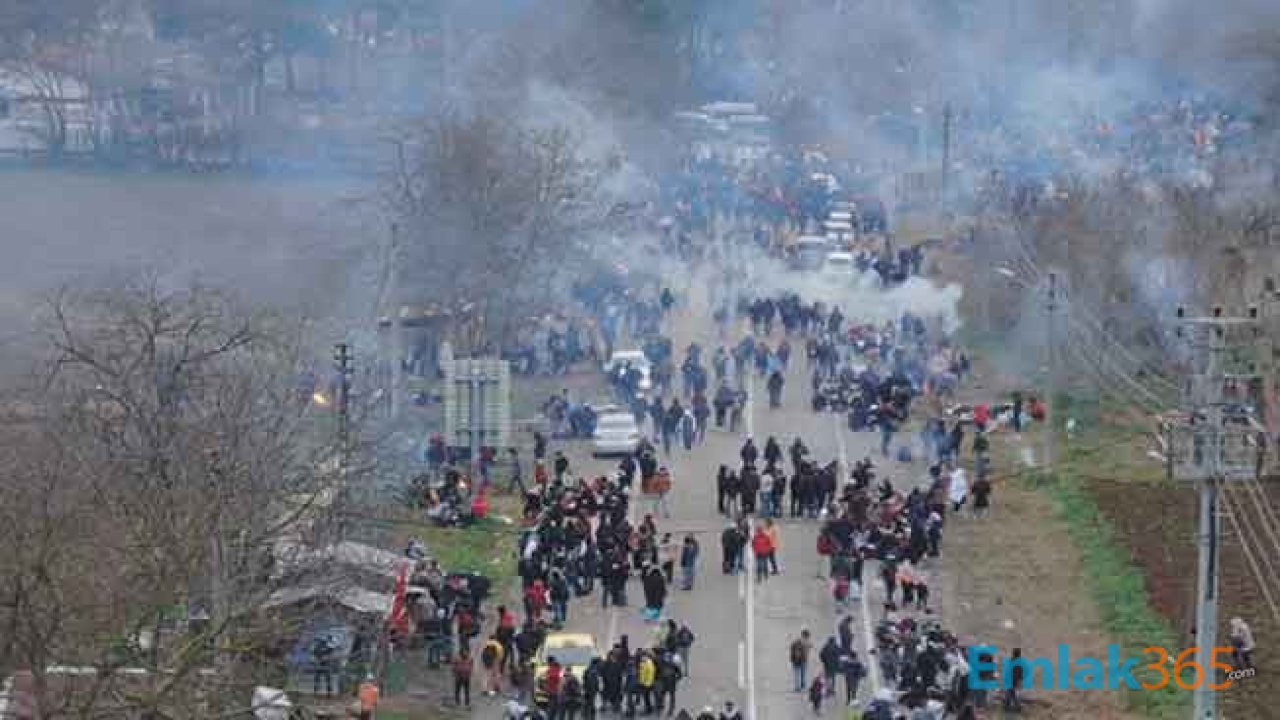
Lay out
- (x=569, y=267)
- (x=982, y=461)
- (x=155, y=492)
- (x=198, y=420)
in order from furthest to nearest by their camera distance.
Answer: (x=569, y=267) → (x=982, y=461) → (x=198, y=420) → (x=155, y=492)

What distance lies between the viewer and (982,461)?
37.8 metres

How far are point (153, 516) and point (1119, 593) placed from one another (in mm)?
11736

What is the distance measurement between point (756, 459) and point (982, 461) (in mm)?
2729

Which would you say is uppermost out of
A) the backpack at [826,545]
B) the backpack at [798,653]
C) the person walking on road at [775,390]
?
the person walking on road at [775,390]

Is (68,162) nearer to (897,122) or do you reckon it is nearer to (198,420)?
(897,122)

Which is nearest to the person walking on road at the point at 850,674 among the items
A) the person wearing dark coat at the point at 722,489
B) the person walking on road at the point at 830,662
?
the person walking on road at the point at 830,662

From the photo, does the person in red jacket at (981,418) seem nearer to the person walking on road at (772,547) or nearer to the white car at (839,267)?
the person walking on road at (772,547)

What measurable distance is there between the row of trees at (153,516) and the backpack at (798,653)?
4.45 metres

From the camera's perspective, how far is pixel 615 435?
3975 cm

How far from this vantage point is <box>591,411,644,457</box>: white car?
1556 inches

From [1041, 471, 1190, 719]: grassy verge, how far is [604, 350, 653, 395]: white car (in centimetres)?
760

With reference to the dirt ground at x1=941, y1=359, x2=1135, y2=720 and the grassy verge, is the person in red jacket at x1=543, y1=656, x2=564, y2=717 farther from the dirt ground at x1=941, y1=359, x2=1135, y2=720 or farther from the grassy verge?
the grassy verge

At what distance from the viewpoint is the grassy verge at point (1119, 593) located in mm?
28203

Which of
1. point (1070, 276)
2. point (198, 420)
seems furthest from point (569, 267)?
point (198, 420)
